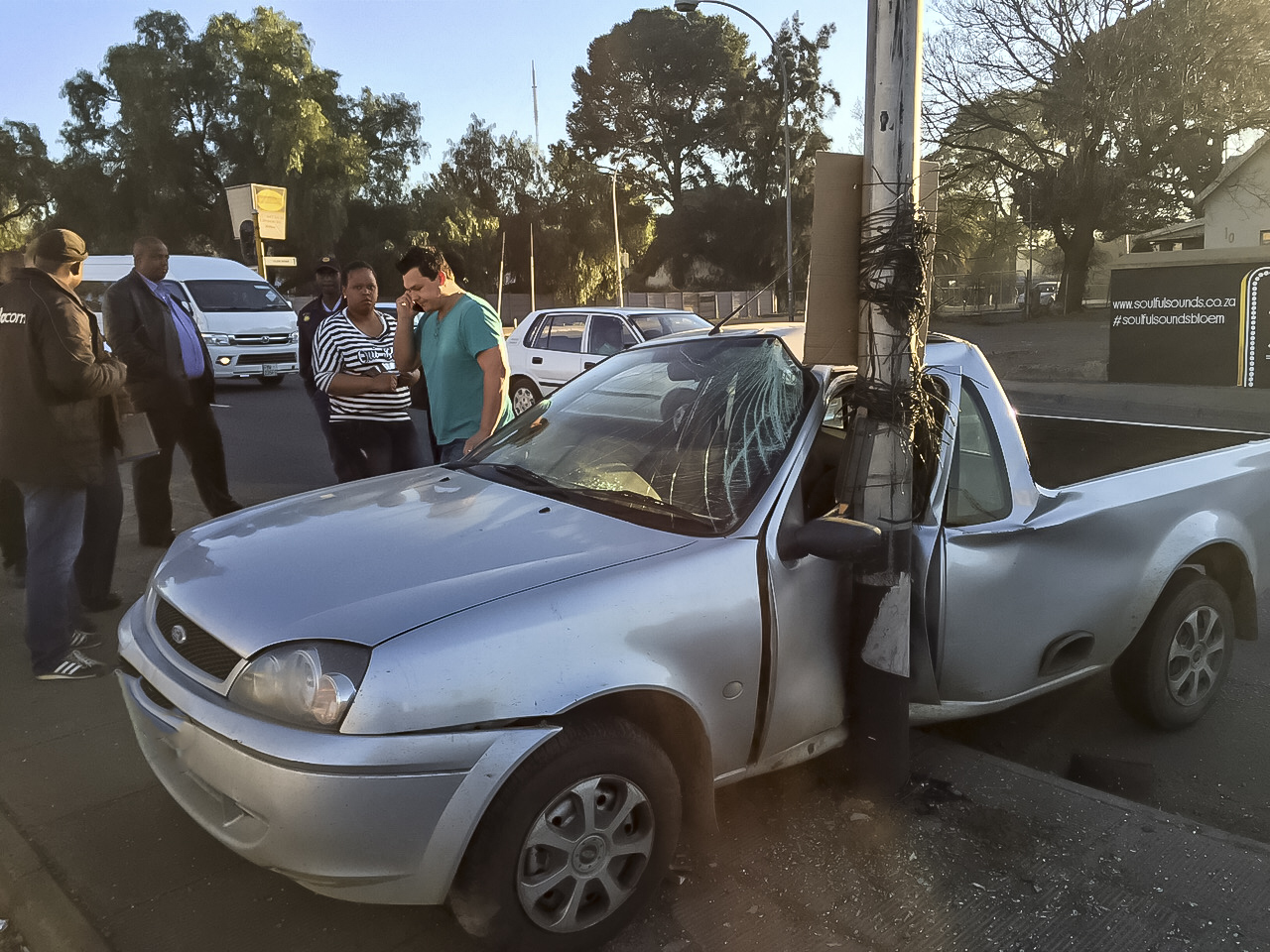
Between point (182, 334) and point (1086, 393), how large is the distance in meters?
12.4

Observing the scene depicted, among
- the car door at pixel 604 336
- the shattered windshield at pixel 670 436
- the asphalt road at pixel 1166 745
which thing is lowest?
the asphalt road at pixel 1166 745

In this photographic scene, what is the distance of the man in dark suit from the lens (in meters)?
5.87

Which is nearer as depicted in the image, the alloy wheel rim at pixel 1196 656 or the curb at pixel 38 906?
the curb at pixel 38 906

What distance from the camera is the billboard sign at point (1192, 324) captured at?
1358 centimetres

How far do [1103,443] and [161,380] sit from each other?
17.4 feet

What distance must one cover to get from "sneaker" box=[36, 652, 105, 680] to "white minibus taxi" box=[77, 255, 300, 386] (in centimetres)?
1373

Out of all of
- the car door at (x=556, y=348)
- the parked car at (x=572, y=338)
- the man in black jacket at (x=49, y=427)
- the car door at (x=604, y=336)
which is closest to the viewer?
the man in black jacket at (x=49, y=427)

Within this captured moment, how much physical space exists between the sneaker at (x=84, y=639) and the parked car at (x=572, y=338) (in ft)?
25.4

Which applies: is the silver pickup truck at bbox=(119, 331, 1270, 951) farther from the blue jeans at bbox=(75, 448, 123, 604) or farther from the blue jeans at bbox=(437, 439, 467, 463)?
the blue jeans at bbox=(75, 448, 123, 604)

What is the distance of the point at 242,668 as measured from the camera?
232 centimetres

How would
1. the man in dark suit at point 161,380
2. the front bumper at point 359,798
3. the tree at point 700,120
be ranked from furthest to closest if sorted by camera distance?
the tree at point 700,120, the man in dark suit at point 161,380, the front bumper at point 359,798

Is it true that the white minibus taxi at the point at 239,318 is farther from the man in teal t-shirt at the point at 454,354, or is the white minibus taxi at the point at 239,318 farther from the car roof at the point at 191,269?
the man in teal t-shirt at the point at 454,354

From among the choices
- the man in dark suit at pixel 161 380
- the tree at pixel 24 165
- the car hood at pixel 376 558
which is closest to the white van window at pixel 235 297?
the man in dark suit at pixel 161 380

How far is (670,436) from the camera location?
325 centimetres
